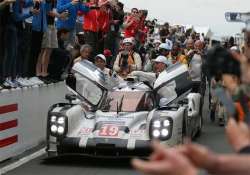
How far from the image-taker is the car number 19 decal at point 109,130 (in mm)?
9446

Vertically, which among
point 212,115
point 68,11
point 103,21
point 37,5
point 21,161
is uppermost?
point 37,5

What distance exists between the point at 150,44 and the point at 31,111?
12211 millimetres

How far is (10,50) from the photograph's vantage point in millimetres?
10898

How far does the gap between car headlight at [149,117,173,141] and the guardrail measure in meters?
2.10

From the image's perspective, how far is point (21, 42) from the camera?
11.6 m

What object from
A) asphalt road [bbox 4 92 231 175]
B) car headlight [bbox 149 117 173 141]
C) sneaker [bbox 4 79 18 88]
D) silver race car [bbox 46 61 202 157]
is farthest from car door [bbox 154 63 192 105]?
sneaker [bbox 4 79 18 88]

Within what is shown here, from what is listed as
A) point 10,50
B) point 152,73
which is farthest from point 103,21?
point 10,50

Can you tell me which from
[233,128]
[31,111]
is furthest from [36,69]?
[233,128]

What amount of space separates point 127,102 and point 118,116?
56 centimetres

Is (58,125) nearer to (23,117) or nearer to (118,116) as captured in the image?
(118,116)

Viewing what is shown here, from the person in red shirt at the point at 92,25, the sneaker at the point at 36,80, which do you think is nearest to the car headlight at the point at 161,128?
the sneaker at the point at 36,80

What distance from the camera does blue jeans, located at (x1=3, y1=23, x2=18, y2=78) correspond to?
10789 millimetres

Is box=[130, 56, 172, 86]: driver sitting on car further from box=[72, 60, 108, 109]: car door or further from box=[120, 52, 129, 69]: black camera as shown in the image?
box=[72, 60, 108, 109]: car door

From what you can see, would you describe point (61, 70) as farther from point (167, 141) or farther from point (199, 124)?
point (167, 141)
